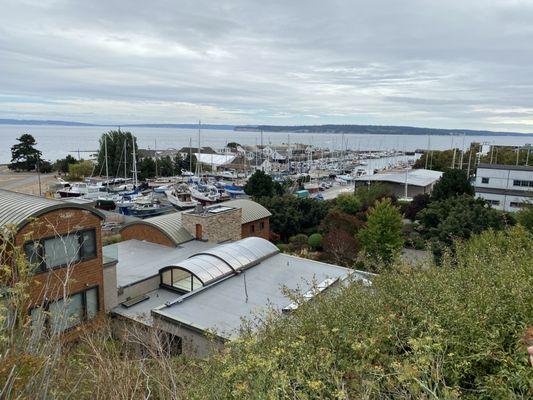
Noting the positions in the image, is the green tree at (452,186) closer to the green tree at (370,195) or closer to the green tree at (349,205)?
the green tree at (370,195)

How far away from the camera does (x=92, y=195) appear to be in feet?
151

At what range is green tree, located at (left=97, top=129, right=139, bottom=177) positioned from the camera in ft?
211

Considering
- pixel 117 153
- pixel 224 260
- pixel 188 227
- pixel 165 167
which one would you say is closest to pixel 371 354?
pixel 224 260

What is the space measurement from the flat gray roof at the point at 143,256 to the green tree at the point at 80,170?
49.1 m

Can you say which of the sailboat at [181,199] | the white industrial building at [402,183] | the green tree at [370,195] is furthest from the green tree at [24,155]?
the green tree at [370,195]

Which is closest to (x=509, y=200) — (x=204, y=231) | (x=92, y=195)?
(x=204, y=231)

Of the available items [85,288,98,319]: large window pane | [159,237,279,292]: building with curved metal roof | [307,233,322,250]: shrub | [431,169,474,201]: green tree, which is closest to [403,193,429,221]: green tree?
[431,169,474,201]: green tree

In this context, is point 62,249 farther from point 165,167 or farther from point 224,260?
point 165,167

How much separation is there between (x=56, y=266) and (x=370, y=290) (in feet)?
31.4

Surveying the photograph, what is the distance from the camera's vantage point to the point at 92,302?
43.2 feet

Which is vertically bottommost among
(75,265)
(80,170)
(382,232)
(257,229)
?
(257,229)

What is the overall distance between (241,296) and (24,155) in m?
65.7

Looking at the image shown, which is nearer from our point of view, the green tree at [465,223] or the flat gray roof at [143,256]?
the flat gray roof at [143,256]

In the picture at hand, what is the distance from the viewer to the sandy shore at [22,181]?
1912 inches
